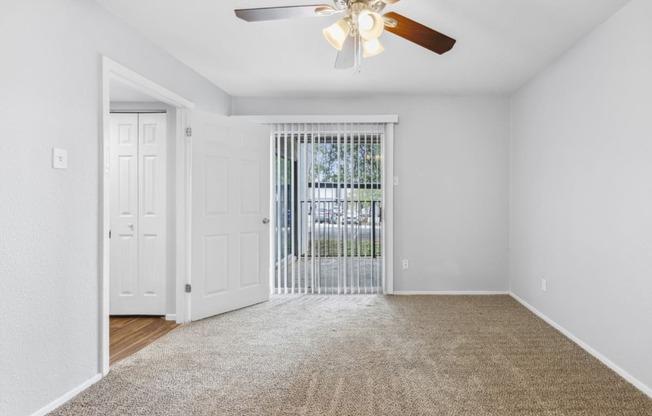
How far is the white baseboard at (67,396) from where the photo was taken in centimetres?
193

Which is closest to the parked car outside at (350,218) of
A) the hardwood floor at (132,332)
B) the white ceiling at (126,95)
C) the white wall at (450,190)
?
the white wall at (450,190)

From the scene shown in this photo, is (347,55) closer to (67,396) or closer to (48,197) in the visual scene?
(48,197)

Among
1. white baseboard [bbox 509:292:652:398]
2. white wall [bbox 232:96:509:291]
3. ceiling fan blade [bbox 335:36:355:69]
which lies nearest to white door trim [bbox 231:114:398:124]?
white wall [bbox 232:96:509:291]

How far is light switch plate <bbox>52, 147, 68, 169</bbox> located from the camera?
6.51 ft

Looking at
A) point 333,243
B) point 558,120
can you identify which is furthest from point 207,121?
point 558,120

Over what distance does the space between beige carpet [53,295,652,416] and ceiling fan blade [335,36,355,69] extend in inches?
A: 77.9

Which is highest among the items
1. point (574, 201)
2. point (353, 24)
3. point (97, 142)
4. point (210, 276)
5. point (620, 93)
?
point (353, 24)

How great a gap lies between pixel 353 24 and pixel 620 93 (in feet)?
A: 5.98

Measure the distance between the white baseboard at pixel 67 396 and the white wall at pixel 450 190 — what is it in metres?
3.08

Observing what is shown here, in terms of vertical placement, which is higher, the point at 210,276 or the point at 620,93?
the point at 620,93

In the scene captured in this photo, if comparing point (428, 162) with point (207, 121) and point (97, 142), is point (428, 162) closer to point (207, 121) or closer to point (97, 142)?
point (207, 121)

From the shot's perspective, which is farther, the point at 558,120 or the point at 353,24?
the point at 558,120

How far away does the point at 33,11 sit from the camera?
6.10 feet

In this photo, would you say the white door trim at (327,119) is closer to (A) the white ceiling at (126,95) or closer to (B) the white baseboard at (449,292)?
(A) the white ceiling at (126,95)
